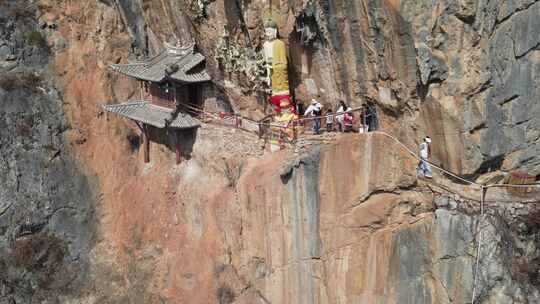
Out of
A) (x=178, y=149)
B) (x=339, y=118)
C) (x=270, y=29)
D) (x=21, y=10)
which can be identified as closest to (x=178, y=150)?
(x=178, y=149)

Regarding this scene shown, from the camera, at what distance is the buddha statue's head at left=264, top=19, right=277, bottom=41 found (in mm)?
17234

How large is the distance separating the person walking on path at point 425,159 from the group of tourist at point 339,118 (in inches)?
79.9

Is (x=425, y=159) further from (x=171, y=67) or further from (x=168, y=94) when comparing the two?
(x=168, y=94)

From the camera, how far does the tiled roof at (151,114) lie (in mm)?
20250

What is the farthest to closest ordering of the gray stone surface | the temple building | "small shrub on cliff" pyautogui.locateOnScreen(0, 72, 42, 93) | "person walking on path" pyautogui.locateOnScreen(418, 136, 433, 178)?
"small shrub on cliff" pyautogui.locateOnScreen(0, 72, 42, 93) < the gray stone surface < the temple building < "person walking on path" pyautogui.locateOnScreen(418, 136, 433, 178)

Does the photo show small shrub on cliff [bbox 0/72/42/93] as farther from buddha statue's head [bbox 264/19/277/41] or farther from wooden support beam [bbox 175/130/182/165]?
buddha statue's head [bbox 264/19/277/41]

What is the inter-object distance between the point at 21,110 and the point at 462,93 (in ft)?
58.3

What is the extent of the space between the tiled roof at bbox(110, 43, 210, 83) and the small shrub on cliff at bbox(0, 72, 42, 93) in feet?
14.6

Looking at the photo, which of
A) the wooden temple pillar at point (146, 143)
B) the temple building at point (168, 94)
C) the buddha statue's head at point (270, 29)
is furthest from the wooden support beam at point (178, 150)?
the buddha statue's head at point (270, 29)

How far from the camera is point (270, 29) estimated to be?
A: 17250mm

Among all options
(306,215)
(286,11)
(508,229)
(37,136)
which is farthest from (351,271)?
(37,136)

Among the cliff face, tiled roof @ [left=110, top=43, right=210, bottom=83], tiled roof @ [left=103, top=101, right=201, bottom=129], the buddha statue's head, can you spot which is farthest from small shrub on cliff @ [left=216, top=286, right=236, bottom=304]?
the buddha statue's head

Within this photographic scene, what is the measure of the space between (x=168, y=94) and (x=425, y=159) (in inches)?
406

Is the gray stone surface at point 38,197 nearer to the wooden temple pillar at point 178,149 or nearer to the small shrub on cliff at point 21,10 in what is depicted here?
the small shrub on cliff at point 21,10
